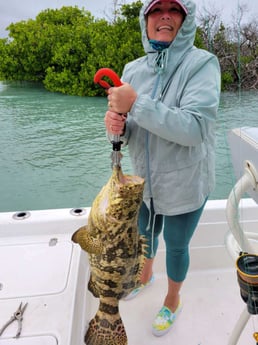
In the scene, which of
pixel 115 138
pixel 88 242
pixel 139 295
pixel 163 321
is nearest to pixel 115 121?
pixel 115 138

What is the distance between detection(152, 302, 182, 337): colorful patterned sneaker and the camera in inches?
78.5

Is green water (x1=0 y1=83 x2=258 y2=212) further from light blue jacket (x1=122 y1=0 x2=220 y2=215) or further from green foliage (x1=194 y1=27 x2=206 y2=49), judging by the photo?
green foliage (x1=194 y1=27 x2=206 y2=49)

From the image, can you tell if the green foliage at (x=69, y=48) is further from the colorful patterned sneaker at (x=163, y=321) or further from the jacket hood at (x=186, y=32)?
the colorful patterned sneaker at (x=163, y=321)

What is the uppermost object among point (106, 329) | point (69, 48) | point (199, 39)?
point (69, 48)

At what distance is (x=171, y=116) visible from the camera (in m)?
1.24

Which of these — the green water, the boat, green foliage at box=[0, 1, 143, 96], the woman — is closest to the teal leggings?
the woman

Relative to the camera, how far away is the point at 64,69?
19703 millimetres

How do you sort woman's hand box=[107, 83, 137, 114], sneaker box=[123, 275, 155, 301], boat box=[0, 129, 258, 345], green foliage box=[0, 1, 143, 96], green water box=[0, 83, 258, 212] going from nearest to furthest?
1. woman's hand box=[107, 83, 137, 114]
2. boat box=[0, 129, 258, 345]
3. sneaker box=[123, 275, 155, 301]
4. green water box=[0, 83, 258, 212]
5. green foliage box=[0, 1, 143, 96]

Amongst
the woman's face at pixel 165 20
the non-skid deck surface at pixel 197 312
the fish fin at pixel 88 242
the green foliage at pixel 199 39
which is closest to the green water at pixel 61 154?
the green foliage at pixel 199 39

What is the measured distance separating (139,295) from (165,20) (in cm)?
190

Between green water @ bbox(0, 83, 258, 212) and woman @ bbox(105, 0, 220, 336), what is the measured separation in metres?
0.19

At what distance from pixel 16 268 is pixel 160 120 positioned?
1341 millimetres

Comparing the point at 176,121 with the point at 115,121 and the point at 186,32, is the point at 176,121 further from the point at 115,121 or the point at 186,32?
the point at 186,32

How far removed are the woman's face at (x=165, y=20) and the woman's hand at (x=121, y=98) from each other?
41cm
